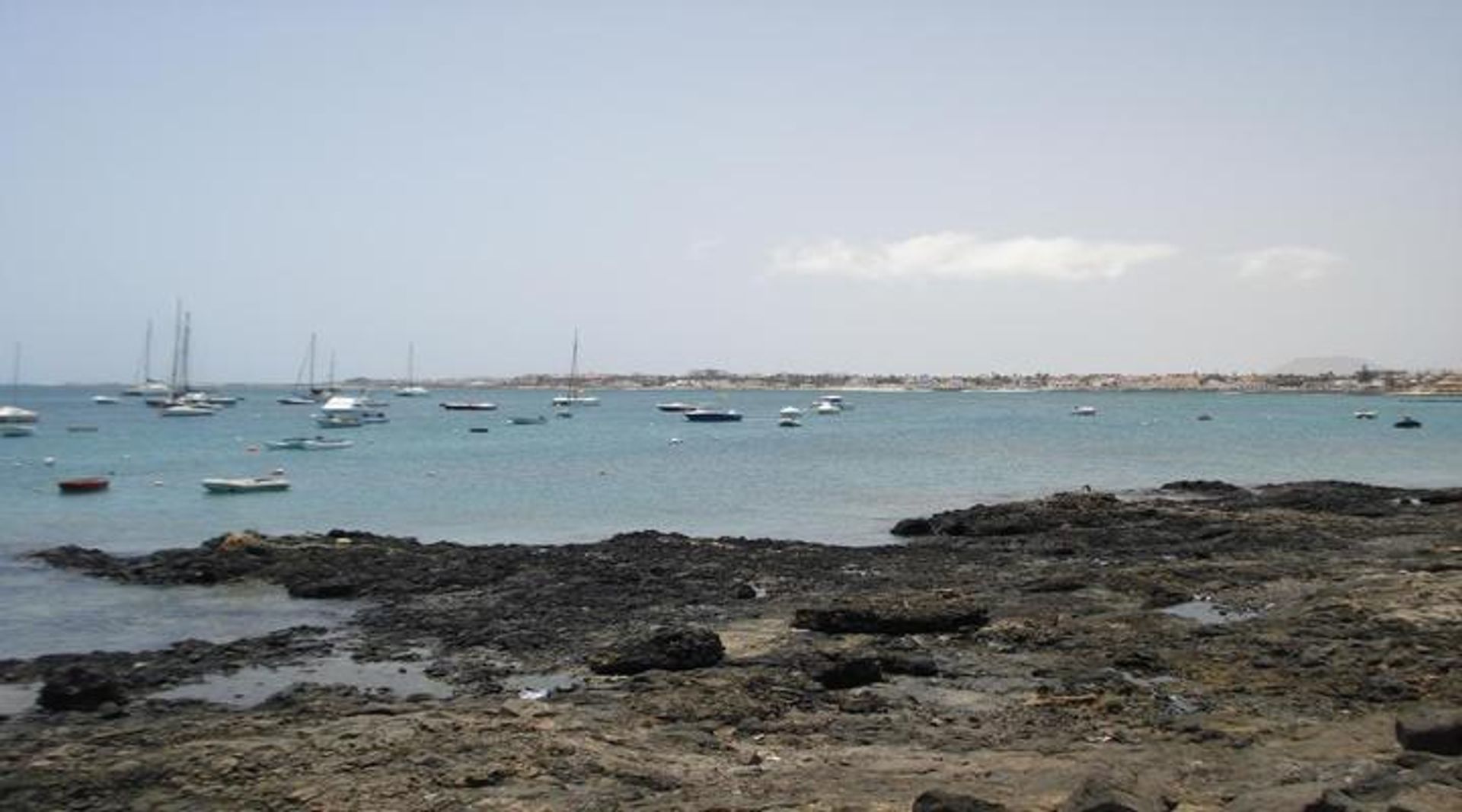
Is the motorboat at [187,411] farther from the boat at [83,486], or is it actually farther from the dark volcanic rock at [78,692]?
the dark volcanic rock at [78,692]

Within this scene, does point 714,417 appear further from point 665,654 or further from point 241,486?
point 665,654

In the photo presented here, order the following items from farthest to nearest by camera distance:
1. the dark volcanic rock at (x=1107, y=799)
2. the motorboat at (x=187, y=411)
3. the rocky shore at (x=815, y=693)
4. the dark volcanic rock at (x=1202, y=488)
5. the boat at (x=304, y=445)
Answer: the motorboat at (x=187, y=411) → the boat at (x=304, y=445) → the dark volcanic rock at (x=1202, y=488) → the rocky shore at (x=815, y=693) → the dark volcanic rock at (x=1107, y=799)

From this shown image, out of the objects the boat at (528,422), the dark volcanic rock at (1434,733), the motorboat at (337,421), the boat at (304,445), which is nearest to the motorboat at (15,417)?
the motorboat at (337,421)

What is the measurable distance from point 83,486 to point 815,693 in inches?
1709

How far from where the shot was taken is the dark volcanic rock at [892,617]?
16.6 metres

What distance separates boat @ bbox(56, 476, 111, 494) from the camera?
46812 mm

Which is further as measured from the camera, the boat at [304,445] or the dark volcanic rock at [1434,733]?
the boat at [304,445]

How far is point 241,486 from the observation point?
46.8 m

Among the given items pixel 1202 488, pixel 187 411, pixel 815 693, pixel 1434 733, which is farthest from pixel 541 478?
pixel 187 411

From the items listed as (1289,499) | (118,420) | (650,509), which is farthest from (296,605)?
(118,420)

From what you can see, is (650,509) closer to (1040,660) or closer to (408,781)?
(1040,660)

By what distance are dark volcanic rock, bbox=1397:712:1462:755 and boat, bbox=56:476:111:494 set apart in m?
48.7

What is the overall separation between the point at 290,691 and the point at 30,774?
396 cm

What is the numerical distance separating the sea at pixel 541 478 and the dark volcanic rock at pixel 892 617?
891 cm
